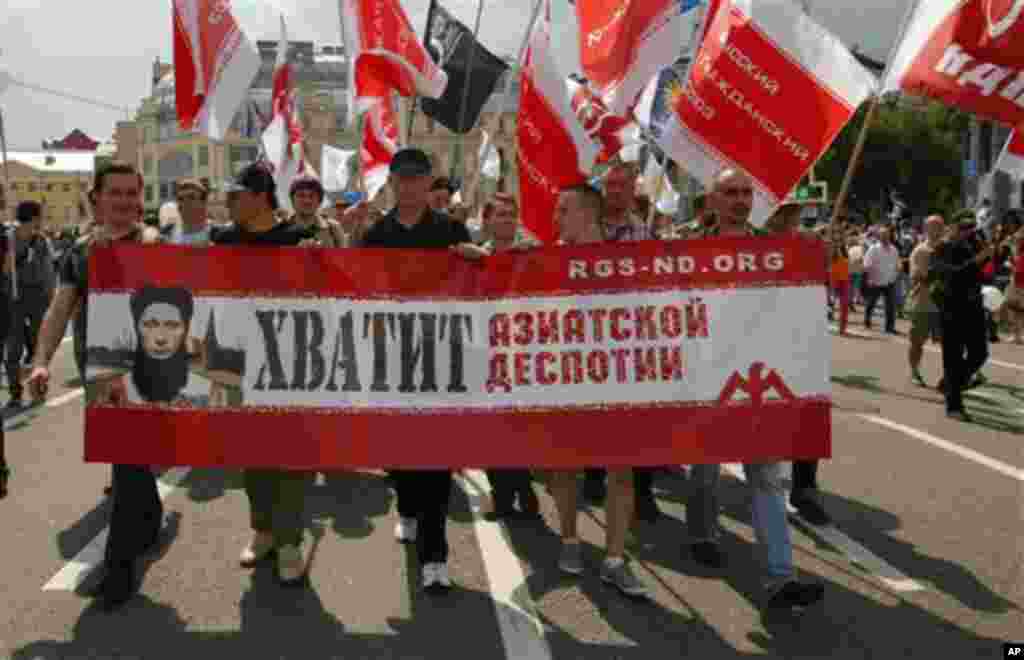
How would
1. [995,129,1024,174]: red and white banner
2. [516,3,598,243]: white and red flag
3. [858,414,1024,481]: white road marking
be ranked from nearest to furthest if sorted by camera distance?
[995,129,1024,174]: red and white banner, [516,3,598,243]: white and red flag, [858,414,1024,481]: white road marking

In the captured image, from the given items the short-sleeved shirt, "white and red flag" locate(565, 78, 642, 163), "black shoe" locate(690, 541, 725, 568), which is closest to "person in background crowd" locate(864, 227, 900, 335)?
"white and red flag" locate(565, 78, 642, 163)

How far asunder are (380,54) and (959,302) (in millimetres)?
5802

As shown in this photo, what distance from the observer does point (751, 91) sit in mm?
5164

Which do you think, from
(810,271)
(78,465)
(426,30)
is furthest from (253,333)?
(426,30)

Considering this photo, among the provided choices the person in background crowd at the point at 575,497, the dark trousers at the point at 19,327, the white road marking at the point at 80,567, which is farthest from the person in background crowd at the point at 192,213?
the dark trousers at the point at 19,327

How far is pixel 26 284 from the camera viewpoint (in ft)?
35.7

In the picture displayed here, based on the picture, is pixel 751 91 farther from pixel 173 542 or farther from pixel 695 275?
pixel 173 542

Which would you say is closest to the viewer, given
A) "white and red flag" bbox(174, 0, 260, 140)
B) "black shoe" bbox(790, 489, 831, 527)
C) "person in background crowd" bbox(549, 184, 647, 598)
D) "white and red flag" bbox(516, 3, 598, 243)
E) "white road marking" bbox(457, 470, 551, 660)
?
"white road marking" bbox(457, 470, 551, 660)

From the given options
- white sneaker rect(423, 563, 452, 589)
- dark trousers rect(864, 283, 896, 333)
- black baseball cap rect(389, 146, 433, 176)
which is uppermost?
black baseball cap rect(389, 146, 433, 176)

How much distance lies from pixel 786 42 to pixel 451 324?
7.08 ft

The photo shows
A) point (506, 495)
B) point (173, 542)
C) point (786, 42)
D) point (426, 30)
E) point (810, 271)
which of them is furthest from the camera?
point (426, 30)

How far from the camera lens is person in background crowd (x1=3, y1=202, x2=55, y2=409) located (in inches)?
404

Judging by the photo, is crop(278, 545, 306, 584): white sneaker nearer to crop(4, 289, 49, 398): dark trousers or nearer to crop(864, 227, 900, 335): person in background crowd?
crop(4, 289, 49, 398): dark trousers

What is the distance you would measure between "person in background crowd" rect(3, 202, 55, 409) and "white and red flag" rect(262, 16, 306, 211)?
2503mm
